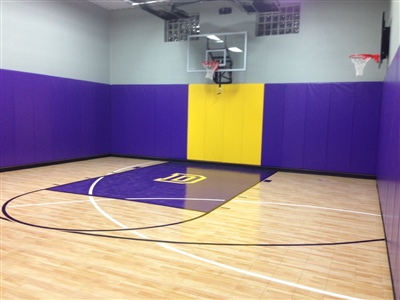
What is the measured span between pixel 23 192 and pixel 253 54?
Result: 6453 millimetres

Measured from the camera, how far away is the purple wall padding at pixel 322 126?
8047 millimetres

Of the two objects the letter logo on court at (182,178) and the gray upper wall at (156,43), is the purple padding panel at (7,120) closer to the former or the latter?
the gray upper wall at (156,43)

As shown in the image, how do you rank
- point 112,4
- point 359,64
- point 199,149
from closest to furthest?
point 359,64 < point 199,149 < point 112,4

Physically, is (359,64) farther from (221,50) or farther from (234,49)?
(221,50)

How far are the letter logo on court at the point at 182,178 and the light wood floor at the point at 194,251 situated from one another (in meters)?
1.65

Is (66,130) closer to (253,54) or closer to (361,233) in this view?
(253,54)

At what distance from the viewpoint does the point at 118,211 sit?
4.73m

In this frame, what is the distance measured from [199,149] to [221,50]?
279cm

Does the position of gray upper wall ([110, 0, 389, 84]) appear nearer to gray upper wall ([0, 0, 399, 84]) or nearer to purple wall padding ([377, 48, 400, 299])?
gray upper wall ([0, 0, 399, 84])

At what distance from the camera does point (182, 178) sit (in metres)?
7.42

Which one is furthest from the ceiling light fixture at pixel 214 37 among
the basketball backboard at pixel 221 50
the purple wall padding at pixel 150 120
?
the purple wall padding at pixel 150 120

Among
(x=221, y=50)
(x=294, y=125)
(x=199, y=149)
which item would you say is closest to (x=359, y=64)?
(x=294, y=125)

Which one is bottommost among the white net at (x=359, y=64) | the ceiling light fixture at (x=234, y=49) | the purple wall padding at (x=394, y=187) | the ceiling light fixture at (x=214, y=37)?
the purple wall padding at (x=394, y=187)

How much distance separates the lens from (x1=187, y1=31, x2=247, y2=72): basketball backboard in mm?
9094
